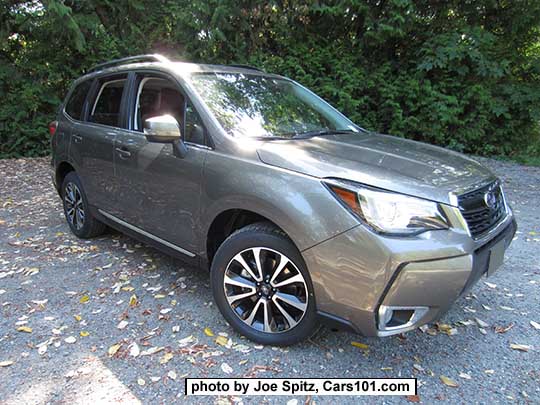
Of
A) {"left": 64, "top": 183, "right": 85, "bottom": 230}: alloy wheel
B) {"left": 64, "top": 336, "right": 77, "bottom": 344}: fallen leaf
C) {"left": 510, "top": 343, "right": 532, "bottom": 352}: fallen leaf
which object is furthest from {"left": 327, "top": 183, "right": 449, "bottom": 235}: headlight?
{"left": 64, "top": 183, "right": 85, "bottom": 230}: alloy wheel

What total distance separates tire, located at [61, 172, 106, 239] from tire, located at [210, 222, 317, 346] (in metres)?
2.06

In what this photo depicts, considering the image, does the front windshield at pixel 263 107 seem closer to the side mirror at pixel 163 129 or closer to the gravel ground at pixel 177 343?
the side mirror at pixel 163 129

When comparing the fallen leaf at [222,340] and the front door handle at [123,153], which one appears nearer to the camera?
the fallen leaf at [222,340]

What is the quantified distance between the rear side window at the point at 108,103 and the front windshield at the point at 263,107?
35.7 inches

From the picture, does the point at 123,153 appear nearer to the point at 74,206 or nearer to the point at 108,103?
the point at 108,103

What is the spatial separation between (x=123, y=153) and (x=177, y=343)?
1569 mm

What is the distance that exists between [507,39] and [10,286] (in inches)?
372

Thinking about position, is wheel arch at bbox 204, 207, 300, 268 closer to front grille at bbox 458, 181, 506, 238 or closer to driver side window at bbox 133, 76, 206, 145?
driver side window at bbox 133, 76, 206, 145

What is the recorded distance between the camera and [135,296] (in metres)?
3.08

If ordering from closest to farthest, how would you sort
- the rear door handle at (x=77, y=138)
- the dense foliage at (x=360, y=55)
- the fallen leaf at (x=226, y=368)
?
the fallen leaf at (x=226, y=368)
the rear door handle at (x=77, y=138)
the dense foliage at (x=360, y=55)

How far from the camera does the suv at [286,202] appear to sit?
1.99m

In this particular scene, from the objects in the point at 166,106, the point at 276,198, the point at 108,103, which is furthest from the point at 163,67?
the point at 276,198

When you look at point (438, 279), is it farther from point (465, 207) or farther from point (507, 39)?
point (507, 39)

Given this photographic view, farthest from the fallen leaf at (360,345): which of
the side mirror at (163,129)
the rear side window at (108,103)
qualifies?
the rear side window at (108,103)
